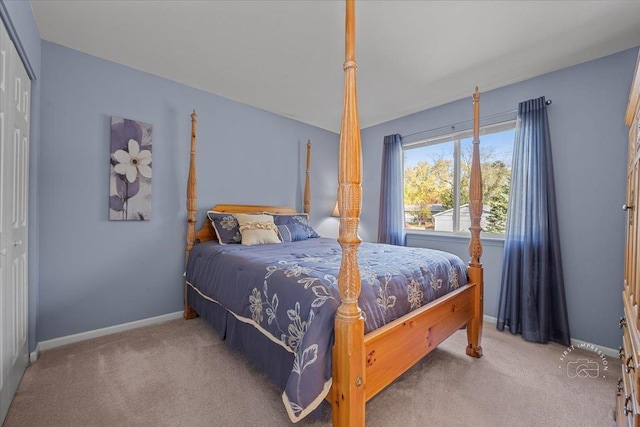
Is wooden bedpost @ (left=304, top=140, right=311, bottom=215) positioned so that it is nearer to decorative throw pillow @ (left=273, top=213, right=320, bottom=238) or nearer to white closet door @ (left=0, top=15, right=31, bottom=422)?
decorative throw pillow @ (left=273, top=213, right=320, bottom=238)

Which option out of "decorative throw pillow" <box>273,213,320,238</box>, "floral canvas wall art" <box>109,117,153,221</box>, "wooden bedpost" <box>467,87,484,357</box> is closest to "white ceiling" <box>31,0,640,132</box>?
"wooden bedpost" <box>467,87,484,357</box>

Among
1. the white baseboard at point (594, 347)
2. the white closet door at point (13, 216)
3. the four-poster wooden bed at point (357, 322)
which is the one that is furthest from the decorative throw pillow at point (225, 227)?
the white baseboard at point (594, 347)

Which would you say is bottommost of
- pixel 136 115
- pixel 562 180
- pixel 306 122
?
pixel 562 180

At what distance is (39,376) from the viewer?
70.8 inches

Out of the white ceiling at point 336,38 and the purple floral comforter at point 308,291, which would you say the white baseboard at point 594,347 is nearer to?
the purple floral comforter at point 308,291

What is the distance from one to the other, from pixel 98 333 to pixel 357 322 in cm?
252

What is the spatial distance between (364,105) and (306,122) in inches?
38.1

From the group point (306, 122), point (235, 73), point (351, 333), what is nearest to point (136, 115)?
point (235, 73)

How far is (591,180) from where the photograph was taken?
2.30 m

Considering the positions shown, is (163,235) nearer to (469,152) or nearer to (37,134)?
(37,134)

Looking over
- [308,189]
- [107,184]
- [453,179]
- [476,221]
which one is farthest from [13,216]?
[453,179]

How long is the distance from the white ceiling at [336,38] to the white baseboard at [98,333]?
2.42 meters

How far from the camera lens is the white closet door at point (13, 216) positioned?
141 cm

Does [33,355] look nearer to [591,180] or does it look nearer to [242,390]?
[242,390]
